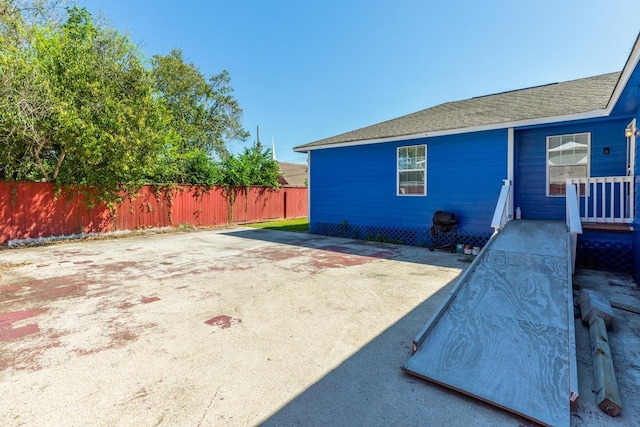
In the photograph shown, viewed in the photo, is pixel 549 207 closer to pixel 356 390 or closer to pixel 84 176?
pixel 356 390

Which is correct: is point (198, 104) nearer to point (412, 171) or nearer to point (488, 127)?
point (412, 171)

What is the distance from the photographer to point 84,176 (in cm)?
1048

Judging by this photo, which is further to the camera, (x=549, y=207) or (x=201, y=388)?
(x=549, y=207)

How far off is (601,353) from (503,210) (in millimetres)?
3746

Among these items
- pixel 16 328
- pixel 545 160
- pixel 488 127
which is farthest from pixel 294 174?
pixel 16 328

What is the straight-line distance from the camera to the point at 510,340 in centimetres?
259

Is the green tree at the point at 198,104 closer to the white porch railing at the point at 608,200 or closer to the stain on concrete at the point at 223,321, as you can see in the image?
the stain on concrete at the point at 223,321

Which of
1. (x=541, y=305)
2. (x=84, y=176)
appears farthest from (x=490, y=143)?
(x=84, y=176)

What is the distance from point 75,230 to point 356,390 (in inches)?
461

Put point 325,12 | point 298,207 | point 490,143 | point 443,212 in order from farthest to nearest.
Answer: point 298,207 → point 325,12 → point 443,212 → point 490,143

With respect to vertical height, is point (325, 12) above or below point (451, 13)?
above

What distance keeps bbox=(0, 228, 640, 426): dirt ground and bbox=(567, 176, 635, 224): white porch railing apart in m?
1.09

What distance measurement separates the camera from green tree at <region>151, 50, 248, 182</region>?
68.1 feet

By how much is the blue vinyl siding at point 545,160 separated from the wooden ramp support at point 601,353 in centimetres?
385
